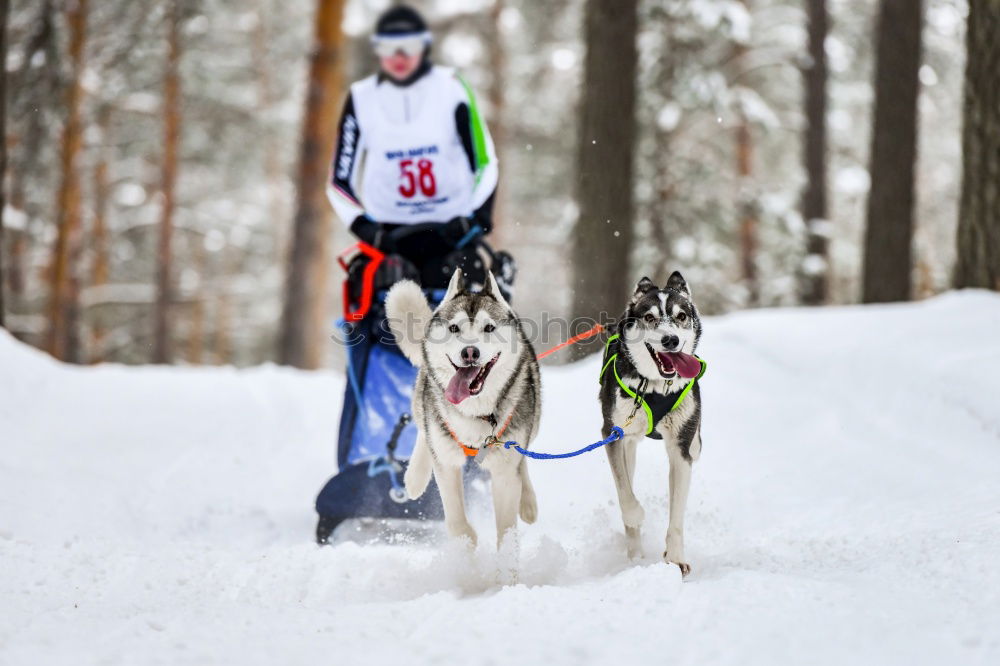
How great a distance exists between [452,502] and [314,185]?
811 centimetres

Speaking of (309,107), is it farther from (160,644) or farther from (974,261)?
(160,644)

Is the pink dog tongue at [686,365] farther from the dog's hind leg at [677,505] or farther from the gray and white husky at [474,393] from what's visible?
the gray and white husky at [474,393]

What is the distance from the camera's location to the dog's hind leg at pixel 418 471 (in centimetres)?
314

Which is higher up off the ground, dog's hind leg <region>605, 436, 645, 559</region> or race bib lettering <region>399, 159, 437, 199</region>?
race bib lettering <region>399, 159, 437, 199</region>

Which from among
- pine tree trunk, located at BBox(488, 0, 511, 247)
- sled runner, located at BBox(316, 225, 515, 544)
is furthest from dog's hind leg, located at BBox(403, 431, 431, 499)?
pine tree trunk, located at BBox(488, 0, 511, 247)

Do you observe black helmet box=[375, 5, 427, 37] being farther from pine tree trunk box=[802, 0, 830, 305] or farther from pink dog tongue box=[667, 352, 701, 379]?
pine tree trunk box=[802, 0, 830, 305]

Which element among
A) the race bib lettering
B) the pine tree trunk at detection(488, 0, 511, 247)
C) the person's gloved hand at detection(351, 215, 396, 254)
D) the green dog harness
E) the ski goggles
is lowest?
the green dog harness

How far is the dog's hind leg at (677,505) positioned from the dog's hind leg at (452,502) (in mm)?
705

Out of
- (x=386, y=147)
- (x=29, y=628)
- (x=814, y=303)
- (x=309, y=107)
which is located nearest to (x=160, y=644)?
(x=29, y=628)

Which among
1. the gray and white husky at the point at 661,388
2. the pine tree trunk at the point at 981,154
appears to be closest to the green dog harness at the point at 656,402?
the gray and white husky at the point at 661,388

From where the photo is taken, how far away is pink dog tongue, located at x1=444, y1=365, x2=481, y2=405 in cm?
269

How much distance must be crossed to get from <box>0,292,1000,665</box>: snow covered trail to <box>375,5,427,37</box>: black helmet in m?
2.42

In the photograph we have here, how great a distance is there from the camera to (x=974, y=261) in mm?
5688

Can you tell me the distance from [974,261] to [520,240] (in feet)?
49.8
